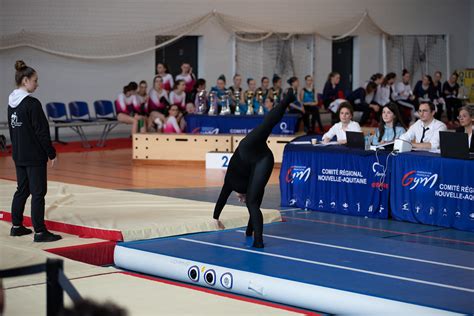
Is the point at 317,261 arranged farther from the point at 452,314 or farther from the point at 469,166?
the point at 469,166

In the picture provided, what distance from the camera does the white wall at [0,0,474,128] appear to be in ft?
55.9

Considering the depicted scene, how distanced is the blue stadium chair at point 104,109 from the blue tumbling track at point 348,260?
9.47 meters

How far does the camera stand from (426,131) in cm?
977

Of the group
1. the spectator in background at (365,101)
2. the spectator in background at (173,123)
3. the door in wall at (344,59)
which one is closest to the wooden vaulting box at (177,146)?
the spectator in background at (173,123)

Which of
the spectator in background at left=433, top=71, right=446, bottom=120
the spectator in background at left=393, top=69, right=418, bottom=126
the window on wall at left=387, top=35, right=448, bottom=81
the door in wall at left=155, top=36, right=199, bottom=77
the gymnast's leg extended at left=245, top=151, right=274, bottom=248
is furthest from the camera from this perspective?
the window on wall at left=387, top=35, right=448, bottom=81

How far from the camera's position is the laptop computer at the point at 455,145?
862 centimetres

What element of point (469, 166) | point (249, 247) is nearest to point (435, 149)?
point (469, 166)

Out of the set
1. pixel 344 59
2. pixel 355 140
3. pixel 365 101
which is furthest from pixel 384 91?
pixel 355 140

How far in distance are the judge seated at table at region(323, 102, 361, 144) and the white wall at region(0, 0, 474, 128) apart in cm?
835

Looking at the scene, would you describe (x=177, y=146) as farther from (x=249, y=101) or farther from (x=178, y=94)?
(x=178, y=94)

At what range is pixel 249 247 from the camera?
740 centimetres

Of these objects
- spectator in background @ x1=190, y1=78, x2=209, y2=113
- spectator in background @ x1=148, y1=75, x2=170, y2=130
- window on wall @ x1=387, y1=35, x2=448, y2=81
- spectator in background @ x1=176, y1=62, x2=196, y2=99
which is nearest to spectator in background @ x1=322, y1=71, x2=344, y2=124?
spectator in background @ x1=176, y1=62, x2=196, y2=99

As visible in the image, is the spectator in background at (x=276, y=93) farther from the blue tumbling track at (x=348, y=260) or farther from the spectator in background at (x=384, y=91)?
the blue tumbling track at (x=348, y=260)

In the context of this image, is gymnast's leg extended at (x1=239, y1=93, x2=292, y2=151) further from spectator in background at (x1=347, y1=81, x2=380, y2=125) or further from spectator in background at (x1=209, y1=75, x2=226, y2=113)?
spectator in background at (x1=347, y1=81, x2=380, y2=125)
